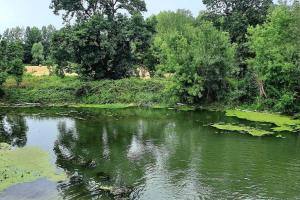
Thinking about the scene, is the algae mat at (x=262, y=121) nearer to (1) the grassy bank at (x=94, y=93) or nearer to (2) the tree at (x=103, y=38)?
(1) the grassy bank at (x=94, y=93)

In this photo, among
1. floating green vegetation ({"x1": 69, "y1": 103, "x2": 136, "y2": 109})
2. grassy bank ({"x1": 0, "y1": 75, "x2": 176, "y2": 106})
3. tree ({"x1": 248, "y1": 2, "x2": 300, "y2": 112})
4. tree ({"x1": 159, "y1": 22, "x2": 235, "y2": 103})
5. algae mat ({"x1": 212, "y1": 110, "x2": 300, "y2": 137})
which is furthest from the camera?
grassy bank ({"x1": 0, "y1": 75, "x2": 176, "y2": 106})

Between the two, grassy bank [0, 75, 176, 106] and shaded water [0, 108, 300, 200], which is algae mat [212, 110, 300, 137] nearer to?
shaded water [0, 108, 300, 200]

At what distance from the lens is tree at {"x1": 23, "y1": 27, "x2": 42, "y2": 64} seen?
9438 cm

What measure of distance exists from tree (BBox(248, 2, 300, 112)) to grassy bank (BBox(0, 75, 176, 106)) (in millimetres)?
13267

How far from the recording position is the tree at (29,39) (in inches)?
3716

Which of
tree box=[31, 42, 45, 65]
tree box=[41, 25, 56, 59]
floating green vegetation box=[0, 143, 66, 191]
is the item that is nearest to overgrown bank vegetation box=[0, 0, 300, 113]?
tree box=[31, 42, 45, 65]

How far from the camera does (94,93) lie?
186ft

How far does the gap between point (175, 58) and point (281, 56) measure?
12.5 meters

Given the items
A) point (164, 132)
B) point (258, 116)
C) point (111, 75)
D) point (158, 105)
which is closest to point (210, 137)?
point (164, 132)

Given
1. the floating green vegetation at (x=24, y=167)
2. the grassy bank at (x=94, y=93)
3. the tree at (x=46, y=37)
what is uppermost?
the tree at (x=46, y=37)

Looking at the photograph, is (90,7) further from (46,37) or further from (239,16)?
(46,37)

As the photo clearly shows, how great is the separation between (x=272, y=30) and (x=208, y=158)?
21.5m

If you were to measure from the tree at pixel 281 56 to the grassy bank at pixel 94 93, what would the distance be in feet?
43.5

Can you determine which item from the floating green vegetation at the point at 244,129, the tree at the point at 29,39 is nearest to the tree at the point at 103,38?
the floating green vegetation at the point at 244,129
